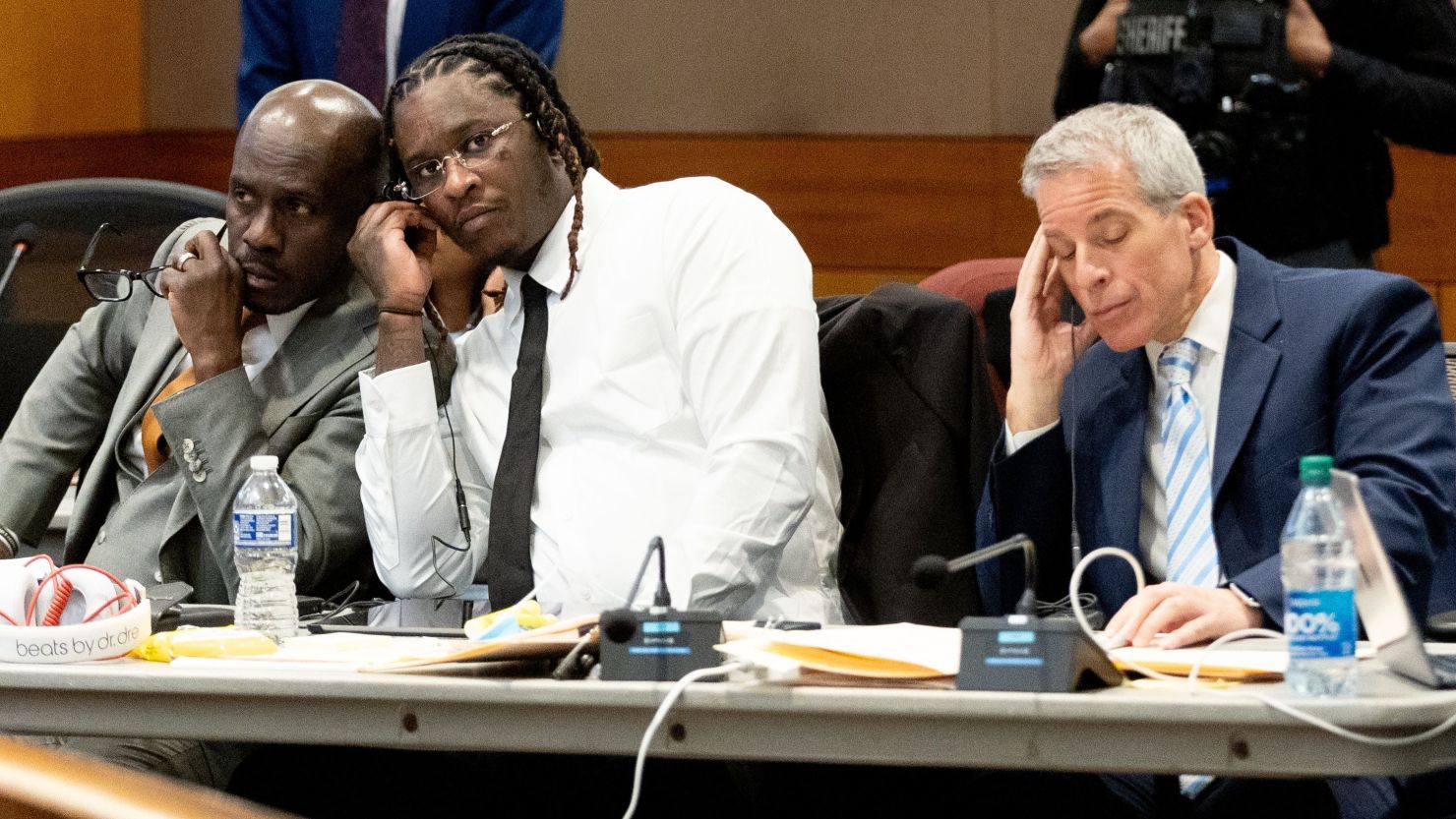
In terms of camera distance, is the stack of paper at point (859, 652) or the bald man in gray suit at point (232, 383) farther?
the bald man in gray suit at point (232, 383)

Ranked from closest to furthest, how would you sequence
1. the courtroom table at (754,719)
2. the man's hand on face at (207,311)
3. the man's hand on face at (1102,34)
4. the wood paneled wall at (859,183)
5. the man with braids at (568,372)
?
the courtroom table at (754,719) → the man with braids at (568,372) → the man's hand on face at (207,311) → the man's hand on face at (1102,34) → the wood paneled wall at (859,183)

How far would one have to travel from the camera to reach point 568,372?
7.76 ft

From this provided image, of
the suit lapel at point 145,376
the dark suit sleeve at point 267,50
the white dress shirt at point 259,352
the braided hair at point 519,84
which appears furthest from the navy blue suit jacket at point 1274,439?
the dark suit sleeve at point 267,50

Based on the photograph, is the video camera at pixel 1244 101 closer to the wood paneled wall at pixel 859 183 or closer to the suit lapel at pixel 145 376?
the suit lapel at pixel 145 376

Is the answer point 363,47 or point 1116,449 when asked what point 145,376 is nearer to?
point 363,47

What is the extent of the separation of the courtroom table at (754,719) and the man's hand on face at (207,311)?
31.1 inches

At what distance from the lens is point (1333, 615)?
1.47m

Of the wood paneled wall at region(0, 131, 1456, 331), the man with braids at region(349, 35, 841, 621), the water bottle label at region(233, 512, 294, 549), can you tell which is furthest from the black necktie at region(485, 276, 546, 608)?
the wood paneled wall at region(0, 131, 1456, 331)

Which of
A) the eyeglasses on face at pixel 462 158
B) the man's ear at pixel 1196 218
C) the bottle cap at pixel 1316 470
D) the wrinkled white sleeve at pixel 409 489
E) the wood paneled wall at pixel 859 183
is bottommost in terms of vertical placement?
the wood paneled wall at pixel 859 183

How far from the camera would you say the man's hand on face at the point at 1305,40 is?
3025mm

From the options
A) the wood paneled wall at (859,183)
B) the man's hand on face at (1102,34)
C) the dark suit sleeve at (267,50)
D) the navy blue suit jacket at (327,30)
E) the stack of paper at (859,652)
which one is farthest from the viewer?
the wood paneled wall at (859,183)

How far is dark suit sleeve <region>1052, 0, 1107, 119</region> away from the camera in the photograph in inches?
128

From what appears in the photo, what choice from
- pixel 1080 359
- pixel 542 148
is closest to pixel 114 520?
pixel 542 148

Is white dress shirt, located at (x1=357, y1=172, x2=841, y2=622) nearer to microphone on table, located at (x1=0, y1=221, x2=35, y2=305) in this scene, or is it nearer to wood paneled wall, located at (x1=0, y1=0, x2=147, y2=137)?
microphone on table, located at (x1=0, y1=221, x2=35, y2=305)
